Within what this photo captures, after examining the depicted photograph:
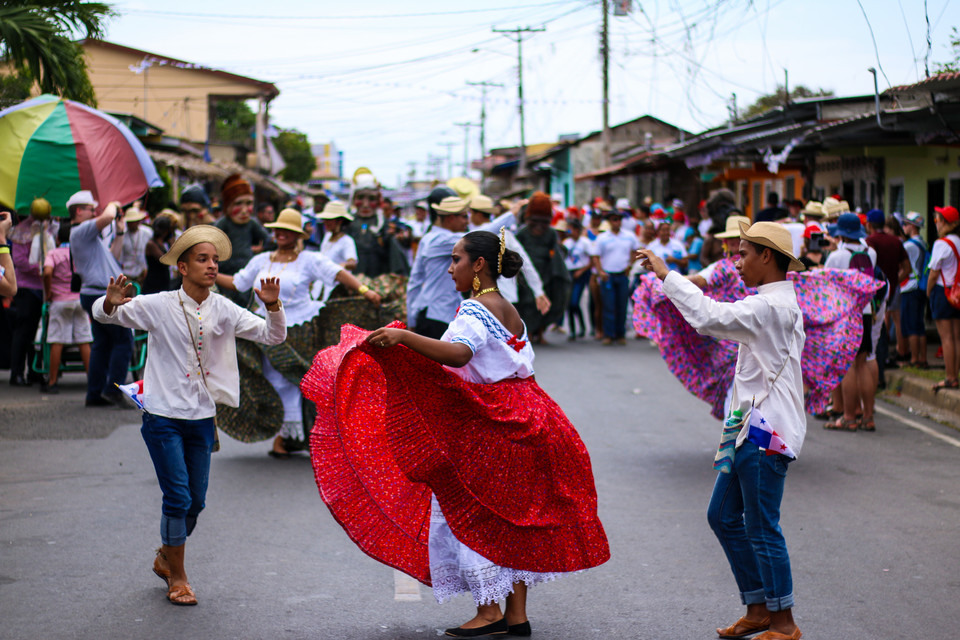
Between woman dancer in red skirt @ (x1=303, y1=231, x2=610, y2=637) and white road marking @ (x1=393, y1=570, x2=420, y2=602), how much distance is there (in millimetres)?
640

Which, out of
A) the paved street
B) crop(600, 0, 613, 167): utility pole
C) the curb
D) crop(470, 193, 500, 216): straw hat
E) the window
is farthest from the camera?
crop(600, 0, 613, 167): utility pole

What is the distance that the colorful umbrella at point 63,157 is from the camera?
1133 centimetres

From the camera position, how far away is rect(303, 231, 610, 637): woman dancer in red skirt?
464cm

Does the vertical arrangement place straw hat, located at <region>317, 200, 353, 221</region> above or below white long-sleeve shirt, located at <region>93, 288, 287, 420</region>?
above

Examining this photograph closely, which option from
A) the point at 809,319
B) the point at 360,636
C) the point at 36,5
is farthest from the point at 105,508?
the point at 36,5

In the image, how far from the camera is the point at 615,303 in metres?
17.5

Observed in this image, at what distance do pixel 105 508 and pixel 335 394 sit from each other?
122 inches

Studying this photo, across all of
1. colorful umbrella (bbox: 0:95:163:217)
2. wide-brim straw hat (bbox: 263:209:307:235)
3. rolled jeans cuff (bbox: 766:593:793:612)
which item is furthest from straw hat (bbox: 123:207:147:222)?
rolled jeans cuff (bbox: 766:593:793:612)

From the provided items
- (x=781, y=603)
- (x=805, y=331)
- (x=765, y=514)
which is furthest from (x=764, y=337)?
(x=805, y=331)

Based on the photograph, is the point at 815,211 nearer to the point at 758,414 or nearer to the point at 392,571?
the point at 392,571

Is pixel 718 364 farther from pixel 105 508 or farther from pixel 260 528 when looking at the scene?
pixel 105 508

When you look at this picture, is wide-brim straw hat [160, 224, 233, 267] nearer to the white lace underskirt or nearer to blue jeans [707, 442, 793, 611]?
the white lace underskirt

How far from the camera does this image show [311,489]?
307 inches

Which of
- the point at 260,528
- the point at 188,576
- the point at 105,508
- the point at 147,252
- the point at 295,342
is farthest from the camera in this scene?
the point at 147,252
